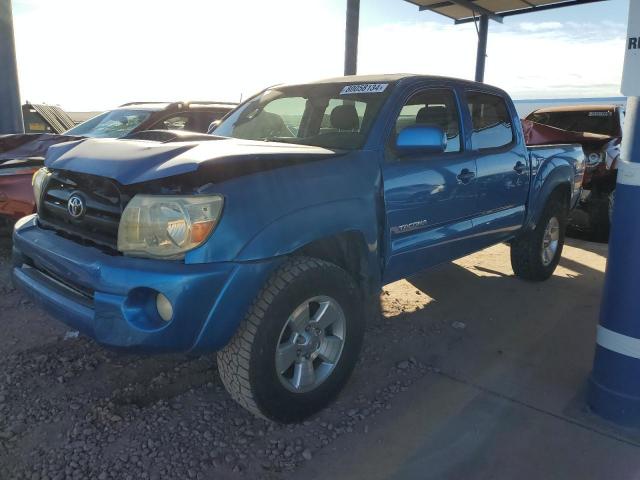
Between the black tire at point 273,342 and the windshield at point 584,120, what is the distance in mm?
7447

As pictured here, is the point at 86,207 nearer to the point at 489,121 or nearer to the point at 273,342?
the point at 273,342

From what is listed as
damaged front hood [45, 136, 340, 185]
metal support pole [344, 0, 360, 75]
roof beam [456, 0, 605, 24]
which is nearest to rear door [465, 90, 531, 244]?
damaged front hood [45, 136, 340, 185]

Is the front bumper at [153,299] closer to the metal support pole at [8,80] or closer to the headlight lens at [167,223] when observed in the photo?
the headlight lens at [167,223]

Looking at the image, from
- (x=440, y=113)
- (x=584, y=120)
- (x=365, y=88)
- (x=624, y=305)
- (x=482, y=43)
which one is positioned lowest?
(x=624, y=305)

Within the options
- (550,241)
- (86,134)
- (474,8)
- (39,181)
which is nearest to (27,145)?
(86,134)

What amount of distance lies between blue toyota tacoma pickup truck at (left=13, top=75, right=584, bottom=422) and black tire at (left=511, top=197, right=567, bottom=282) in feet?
4.96

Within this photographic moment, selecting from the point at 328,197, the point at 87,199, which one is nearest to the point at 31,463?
the point at 87,199

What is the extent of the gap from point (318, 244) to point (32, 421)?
1.71m

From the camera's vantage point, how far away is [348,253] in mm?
3020

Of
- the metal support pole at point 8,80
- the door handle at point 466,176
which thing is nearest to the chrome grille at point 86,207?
the door handle at point 466,176

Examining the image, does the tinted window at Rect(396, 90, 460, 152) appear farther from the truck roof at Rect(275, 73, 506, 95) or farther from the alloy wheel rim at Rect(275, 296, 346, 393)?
the alloy wheel rim at Rect(275, 296, 346, 393)

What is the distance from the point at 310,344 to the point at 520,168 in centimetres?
276

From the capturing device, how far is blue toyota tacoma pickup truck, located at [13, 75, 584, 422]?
230cm

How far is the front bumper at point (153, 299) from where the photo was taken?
7.34 feet
